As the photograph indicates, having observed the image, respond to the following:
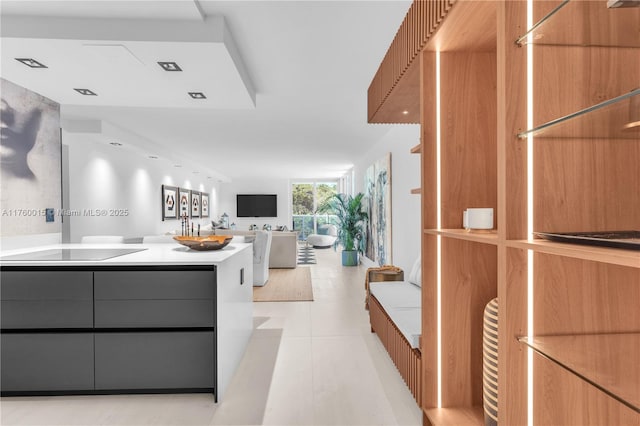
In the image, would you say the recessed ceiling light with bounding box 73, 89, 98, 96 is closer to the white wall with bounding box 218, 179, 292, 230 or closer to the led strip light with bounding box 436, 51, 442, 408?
the led strip light with bounding box 436, 51, 442, 408

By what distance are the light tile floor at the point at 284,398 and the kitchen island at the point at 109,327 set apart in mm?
105

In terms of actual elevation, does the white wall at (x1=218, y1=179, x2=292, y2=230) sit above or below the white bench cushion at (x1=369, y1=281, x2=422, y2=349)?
above

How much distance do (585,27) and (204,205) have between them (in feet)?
33.9

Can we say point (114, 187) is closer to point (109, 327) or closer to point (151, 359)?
point (109, 327)

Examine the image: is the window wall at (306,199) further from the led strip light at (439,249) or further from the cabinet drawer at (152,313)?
the led strip light at (439,249)

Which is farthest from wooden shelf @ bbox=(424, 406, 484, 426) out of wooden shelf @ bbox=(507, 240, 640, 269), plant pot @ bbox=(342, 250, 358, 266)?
plant pot @ bbox=(342, 250, 358, 266)

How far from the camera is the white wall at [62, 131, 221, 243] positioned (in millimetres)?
4602

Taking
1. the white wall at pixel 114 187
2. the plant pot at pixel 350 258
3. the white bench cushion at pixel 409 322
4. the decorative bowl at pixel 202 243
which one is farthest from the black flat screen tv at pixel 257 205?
the white bench cushion at pixel 409 322

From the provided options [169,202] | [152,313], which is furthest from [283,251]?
[152,313]

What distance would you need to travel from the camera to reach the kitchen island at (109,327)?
2078 mm

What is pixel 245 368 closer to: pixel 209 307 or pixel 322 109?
pixel 209 307

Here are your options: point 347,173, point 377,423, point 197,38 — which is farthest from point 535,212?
point 347,173

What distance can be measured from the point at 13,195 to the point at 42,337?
5.08 feet

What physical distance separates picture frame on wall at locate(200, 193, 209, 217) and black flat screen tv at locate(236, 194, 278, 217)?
164 cm
